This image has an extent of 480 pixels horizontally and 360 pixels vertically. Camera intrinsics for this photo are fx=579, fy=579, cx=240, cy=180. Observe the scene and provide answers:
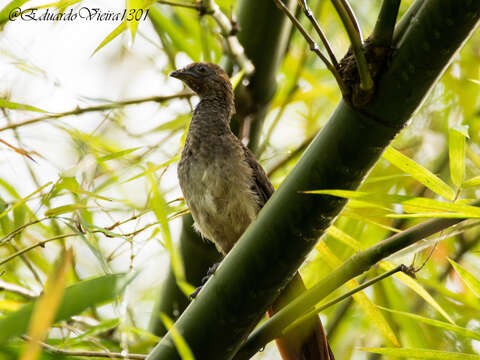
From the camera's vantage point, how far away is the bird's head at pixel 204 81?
307cm

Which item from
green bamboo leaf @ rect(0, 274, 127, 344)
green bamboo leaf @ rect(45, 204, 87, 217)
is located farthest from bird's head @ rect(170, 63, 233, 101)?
green bamboo leaf @ rect(0, 274, 127, 344)

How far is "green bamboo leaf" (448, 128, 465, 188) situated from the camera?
1.35 metres

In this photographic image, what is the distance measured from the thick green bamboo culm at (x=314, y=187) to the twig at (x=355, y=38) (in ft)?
0.14

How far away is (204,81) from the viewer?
312 cm

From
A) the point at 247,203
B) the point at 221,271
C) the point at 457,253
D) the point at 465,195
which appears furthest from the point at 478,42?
A: the point at 221,271

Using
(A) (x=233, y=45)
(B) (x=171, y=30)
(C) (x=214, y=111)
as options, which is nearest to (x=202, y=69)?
(C) (x=214, y=111)

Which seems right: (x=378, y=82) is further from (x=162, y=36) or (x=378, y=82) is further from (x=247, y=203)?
(x=162, y=36)

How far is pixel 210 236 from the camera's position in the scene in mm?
2338

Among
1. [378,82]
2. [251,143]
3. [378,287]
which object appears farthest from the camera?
[251,143]

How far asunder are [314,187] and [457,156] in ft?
1.38

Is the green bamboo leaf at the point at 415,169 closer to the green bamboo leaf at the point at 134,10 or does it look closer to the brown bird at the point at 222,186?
the green bamboo leaf at the point at 134,10

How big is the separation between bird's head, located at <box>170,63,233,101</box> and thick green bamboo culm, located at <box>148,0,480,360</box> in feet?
6.18

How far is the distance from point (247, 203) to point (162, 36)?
0.88m

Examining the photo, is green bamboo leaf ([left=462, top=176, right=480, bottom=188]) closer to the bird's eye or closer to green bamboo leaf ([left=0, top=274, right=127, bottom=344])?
green bamboo leaf ([left=0, top=274, right=127, bottom=344])
